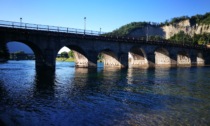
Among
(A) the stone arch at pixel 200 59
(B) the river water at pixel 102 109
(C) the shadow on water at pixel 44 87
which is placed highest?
(A) the stone arch at pixel 200 59

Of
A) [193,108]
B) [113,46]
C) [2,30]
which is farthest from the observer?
[113,46]

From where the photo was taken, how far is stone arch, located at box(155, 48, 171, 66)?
109338mm

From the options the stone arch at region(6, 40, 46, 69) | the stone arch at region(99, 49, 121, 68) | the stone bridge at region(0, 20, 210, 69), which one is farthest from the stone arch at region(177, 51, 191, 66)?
the stone arch at region(6, 40, 46, 69)

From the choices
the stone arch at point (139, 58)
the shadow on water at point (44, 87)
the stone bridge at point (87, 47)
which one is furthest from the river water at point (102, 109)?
the stone arch at point (139, 58)

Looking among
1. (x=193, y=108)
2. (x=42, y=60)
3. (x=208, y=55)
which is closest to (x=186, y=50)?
(x=208, y=55)

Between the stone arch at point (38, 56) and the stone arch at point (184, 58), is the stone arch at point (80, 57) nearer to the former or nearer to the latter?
the stone arch at point (38, 56)

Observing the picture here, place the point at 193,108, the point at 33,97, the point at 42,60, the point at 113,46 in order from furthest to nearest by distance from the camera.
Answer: the point at 113,46 → the point at 42,60 → the point at 33,97 → the point at 193,108

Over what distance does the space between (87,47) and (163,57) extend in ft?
163

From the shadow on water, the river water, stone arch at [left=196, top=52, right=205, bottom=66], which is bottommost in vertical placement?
the river water

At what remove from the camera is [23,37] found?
60.1 m

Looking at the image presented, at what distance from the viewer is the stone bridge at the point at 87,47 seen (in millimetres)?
60906

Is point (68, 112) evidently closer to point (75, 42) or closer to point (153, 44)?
point (75, 42)

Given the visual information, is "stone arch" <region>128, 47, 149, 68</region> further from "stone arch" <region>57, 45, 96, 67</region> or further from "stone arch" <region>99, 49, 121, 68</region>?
"stone arch" <region>57, 45, 96, 67</region>

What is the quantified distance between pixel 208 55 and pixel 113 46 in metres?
71.8
